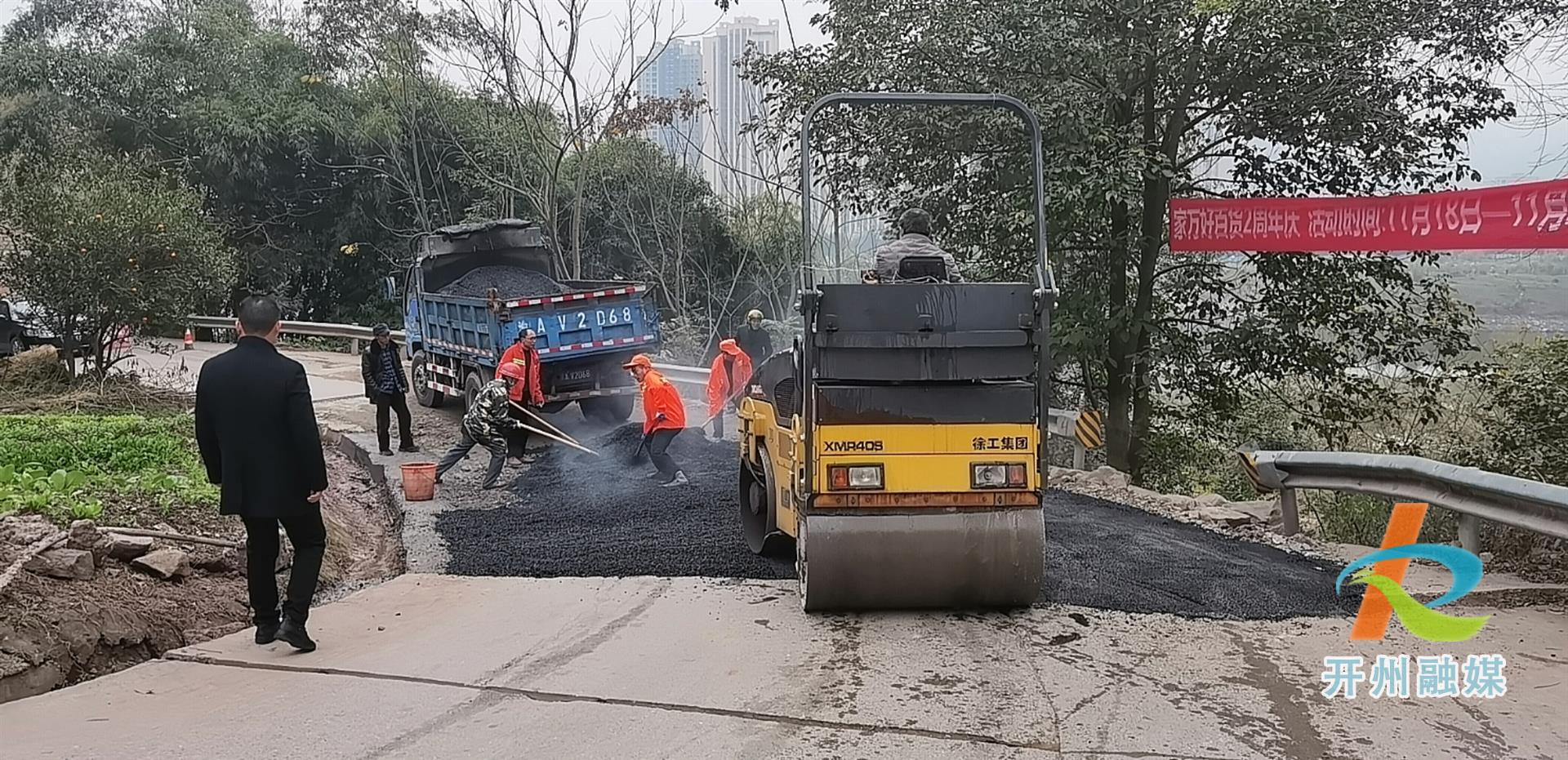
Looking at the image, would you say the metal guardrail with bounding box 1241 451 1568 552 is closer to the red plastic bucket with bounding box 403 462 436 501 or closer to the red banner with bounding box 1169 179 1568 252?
the red banner with bounding box 1169 179 1568 252

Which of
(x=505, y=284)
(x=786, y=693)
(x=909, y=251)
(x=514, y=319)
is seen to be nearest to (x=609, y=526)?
(x=909, y=251)

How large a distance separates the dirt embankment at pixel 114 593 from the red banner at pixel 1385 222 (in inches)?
287

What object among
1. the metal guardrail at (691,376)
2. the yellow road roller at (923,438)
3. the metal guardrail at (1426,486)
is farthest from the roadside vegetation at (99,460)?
the metal guardrail at (1426,486)

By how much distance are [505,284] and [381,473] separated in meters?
4.64

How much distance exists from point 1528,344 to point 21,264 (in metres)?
14.7

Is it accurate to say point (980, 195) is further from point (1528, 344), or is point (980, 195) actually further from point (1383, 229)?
point (1528, 344)

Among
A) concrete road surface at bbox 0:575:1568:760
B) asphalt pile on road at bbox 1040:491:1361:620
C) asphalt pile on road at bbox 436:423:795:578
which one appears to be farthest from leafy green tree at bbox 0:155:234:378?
asphalt pile on road at bbox 1040:491:1361:620

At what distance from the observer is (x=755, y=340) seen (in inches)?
568

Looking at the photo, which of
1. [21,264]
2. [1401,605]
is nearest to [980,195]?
[1401,605]

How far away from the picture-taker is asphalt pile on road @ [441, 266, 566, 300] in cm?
1611

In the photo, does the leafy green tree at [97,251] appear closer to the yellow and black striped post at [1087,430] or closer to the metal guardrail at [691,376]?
the metal guardrail at [691,376]

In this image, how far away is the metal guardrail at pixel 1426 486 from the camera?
5918 mm

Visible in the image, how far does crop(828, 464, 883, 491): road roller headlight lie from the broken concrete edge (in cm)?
327

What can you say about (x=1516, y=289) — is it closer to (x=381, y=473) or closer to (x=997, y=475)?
(x=997, y=475)
